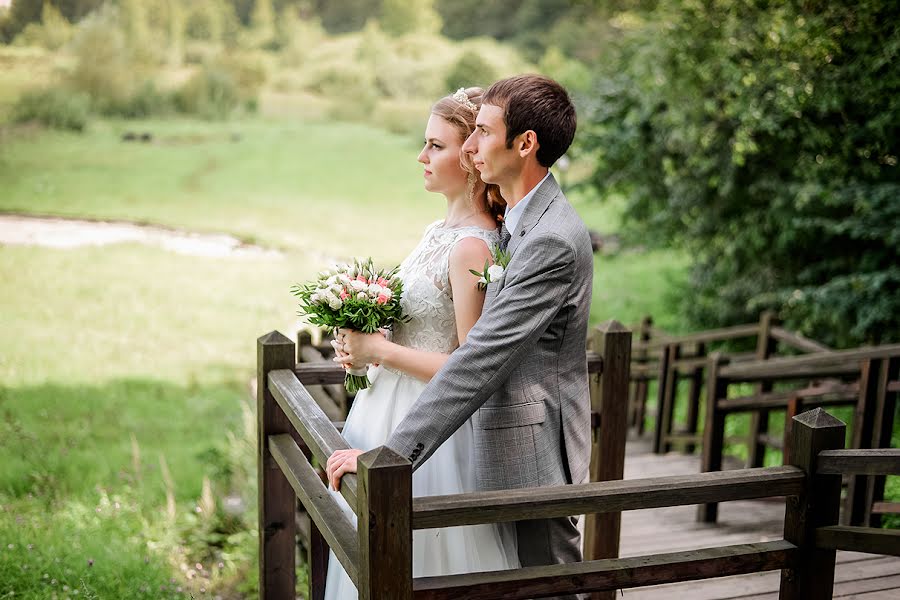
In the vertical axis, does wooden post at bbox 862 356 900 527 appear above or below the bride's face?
below

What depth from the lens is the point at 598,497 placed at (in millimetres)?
2131

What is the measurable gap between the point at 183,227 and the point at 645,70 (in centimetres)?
1138

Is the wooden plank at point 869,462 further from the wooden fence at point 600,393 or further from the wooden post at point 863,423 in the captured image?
the wooden post at point 863,423

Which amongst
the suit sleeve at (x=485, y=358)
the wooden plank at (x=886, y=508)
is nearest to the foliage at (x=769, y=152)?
the wooden plank at (x=886, y=508)

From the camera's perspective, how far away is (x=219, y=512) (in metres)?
6.70

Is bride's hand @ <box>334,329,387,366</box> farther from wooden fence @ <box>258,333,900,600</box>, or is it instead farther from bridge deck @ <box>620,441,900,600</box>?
bridge deck @ <box>620,441,900,600</box>

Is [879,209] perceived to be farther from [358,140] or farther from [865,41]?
[358,140]

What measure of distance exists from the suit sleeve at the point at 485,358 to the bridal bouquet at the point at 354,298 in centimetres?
34

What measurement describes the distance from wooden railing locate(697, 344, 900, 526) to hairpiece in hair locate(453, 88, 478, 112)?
235cm

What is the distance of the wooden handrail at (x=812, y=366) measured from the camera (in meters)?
4.55

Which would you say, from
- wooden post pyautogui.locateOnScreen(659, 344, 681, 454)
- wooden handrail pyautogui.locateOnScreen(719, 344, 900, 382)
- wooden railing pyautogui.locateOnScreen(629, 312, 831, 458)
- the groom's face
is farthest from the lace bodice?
wooden post pyautogui.locateOnScreen(659, 344, 681, 454)

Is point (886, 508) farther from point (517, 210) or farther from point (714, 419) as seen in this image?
point (517, 210)

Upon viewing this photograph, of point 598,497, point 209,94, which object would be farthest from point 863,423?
point 209,94

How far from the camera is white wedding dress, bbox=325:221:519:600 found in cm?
256
